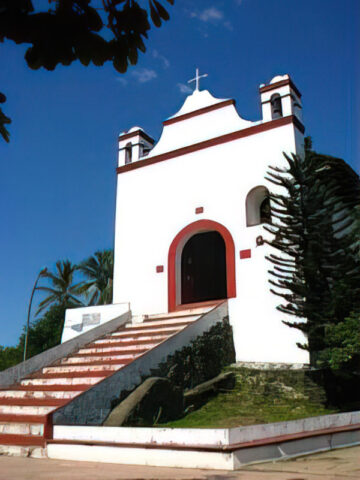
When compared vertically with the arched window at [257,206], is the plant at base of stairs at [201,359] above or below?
below

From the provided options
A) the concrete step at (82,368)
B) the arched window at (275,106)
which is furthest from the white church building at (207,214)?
the concrete step at (82,368)

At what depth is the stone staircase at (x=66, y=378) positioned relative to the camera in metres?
6.21

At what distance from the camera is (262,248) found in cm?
1059

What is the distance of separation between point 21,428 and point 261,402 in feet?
13.8

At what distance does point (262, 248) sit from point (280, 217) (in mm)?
1126

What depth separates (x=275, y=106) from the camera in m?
11.5

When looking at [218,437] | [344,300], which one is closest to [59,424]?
[218,437]

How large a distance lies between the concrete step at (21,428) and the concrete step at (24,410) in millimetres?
387

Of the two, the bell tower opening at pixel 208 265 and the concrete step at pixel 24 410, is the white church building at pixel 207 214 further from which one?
the concrete step at pixel 24 410

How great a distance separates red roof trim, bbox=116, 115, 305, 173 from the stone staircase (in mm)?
4379

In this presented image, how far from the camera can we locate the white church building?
10.4m

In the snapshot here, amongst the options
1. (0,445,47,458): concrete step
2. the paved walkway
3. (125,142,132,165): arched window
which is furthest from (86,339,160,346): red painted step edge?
(125,142,132,165): arched window

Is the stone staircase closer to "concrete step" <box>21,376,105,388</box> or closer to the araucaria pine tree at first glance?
"concrete step" <box>21,376,105,388</box>

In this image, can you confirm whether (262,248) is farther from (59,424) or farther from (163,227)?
(59,424)
